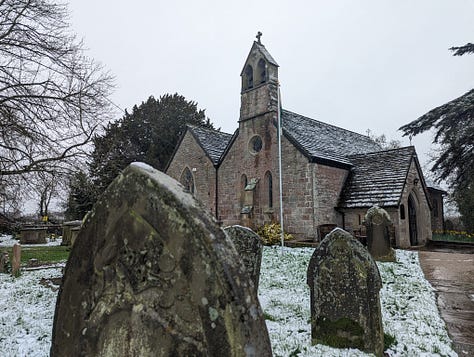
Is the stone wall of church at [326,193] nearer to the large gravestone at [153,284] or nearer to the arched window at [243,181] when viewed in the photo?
the arched window at [243,181]

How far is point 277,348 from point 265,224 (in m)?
13.4

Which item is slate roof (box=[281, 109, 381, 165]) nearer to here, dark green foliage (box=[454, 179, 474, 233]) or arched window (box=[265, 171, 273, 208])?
arched window (box=[265, 171, 273, 208])

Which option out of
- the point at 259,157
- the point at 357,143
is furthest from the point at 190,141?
the point at 357,143

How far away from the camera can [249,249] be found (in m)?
6.19

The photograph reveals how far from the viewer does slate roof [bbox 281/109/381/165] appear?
1712 centimetres

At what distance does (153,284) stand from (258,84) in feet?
59.3

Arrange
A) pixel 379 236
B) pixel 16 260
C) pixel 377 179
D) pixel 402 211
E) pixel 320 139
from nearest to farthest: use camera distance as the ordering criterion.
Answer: pixel 16 260, pixel 379 236, pixel 402 211, pixel 377 179, pixel 320 139

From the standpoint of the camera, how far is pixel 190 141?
77.9ft

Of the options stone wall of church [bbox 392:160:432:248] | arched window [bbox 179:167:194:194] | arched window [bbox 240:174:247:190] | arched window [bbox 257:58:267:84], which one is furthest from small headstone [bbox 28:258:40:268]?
stone wall of church [bbox 392:160:432:248]

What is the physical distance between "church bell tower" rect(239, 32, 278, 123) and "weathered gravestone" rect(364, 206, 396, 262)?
27.0 ft

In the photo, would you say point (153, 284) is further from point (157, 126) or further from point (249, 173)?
point (157, 126)

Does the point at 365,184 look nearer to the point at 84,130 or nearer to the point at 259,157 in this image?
the point at 259,157

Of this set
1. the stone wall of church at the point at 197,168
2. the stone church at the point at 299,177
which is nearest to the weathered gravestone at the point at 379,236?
the stone church at the point at 299,177

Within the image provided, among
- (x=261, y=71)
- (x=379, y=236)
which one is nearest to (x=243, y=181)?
(x=261, y=71)
